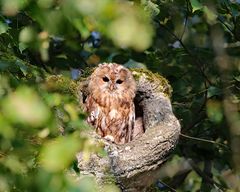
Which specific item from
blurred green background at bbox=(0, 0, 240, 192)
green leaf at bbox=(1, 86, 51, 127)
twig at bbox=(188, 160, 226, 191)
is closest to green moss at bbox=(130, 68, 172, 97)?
blurred green background at bbox=(0, 0, 240, 192)

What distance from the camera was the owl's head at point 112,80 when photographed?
4.82 meters

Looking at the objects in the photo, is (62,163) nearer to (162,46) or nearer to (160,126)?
(160,126)

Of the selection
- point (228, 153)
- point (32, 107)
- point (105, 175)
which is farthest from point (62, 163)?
point (228, 153)

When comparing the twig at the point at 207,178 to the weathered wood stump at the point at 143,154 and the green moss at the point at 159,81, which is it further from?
the weathered wood stump at the point at 143,154

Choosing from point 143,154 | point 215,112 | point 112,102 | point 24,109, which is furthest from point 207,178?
point 24,109

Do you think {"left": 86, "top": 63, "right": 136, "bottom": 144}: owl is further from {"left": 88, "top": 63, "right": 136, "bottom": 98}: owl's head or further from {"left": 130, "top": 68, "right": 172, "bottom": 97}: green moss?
{"left": 130, "top": 68, "right": 172, "bottom": 97}: green moss

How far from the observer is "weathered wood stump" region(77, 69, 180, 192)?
11.1ft

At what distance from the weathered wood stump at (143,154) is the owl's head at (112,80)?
40 cm

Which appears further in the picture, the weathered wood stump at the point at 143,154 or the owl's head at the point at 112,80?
the owl's head at the point at 112,80

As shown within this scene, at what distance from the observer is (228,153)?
587cm

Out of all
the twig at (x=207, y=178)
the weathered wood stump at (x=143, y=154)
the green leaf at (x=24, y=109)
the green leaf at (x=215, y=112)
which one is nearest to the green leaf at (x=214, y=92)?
the green leaf at (x=215, y=112)

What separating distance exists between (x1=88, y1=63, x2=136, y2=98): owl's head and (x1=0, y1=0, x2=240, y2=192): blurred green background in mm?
307

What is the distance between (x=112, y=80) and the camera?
5086 millimetres

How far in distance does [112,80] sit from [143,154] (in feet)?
4.96
